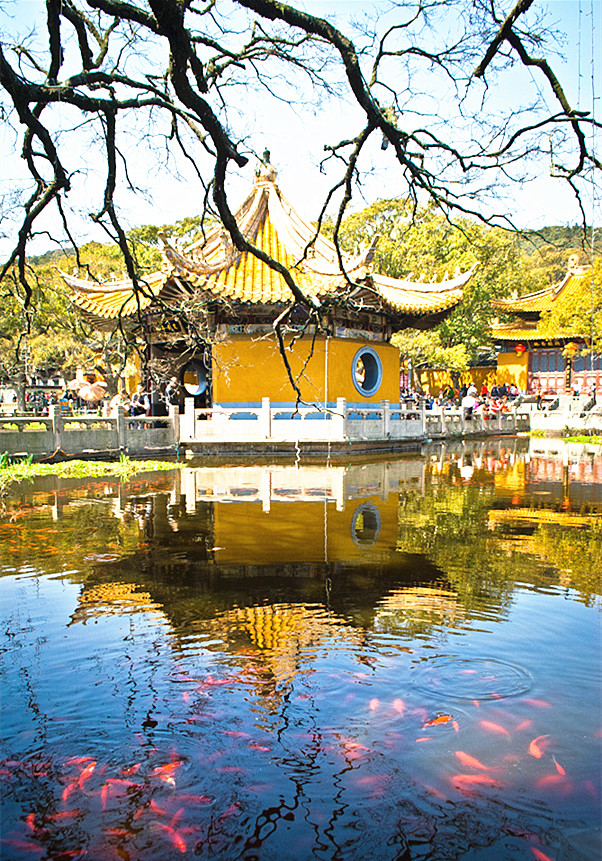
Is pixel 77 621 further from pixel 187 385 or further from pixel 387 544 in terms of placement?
pixel 187 385

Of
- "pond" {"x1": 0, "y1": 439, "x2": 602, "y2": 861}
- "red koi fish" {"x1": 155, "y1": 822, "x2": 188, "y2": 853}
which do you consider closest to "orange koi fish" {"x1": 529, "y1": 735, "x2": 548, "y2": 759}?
"pond" {"x1": 0, "y1": 439, "x2": 602, "y2": 861}

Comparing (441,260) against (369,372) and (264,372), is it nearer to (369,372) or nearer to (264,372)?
(369,372)

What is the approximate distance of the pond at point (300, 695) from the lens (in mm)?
2863

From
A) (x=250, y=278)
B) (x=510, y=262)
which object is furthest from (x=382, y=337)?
(x=510, y=262)

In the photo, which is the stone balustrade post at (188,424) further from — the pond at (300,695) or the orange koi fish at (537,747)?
the orange koi fish at (537,747)

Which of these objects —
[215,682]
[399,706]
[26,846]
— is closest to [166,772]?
[26,846]

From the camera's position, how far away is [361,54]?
468 centimetres

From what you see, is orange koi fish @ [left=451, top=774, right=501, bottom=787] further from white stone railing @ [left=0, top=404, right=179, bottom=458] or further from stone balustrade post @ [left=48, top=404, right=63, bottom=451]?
stone balustrade post @ [left=48, top=404, right=63, bottom=451]

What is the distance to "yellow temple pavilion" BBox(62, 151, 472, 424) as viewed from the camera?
802 inches

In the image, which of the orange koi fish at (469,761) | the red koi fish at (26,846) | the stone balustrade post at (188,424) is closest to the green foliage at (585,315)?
the stone balustrade post at (188,424)

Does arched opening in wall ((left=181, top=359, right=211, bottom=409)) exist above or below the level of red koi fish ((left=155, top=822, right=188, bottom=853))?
above

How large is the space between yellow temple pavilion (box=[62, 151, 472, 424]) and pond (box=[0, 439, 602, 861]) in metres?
12.5

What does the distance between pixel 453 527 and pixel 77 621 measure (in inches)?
214

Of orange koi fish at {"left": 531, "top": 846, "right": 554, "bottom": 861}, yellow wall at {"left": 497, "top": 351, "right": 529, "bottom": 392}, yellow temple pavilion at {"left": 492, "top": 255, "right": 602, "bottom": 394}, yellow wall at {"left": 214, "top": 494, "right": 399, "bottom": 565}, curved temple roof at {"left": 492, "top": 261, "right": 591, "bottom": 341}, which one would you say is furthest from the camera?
yellow wall at {"left": 497, "top": 351, "right": 529, "bottom": 392}
